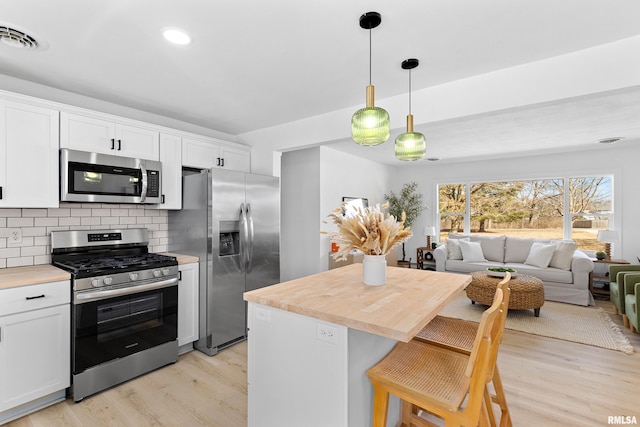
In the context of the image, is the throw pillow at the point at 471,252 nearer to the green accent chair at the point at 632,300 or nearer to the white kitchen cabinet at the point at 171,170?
the green accent chair at the point at 632,300

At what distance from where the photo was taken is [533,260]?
534cm

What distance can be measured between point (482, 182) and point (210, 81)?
6.06 meters

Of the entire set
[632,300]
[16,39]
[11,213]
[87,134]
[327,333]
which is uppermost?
[16,39]

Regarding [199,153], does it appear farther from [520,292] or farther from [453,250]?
[453,250]

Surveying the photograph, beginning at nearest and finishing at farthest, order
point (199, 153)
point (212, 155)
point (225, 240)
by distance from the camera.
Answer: point (225, 240) → point (199, 153) → point (212, 155)

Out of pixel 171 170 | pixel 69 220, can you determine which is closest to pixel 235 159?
pixel 171 170

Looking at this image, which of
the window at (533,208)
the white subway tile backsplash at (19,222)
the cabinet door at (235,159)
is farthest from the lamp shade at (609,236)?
the white subway tile backsplash at (19,222)

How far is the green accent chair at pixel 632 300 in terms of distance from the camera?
326cm

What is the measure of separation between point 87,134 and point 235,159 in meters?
1.58

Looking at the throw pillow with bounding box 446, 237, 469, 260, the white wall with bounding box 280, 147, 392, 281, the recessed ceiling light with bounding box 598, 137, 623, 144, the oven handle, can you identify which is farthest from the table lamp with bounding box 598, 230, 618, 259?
the oven handle

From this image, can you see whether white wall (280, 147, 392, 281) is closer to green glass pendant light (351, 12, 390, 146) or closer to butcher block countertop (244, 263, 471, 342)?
butcher block countertop (244, 263, 471, 342)

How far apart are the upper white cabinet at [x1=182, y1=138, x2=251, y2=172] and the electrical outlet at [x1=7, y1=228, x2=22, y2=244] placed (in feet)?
4.74

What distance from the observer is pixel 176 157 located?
10.9 ft

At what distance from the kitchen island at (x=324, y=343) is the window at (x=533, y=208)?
5.61 meters
